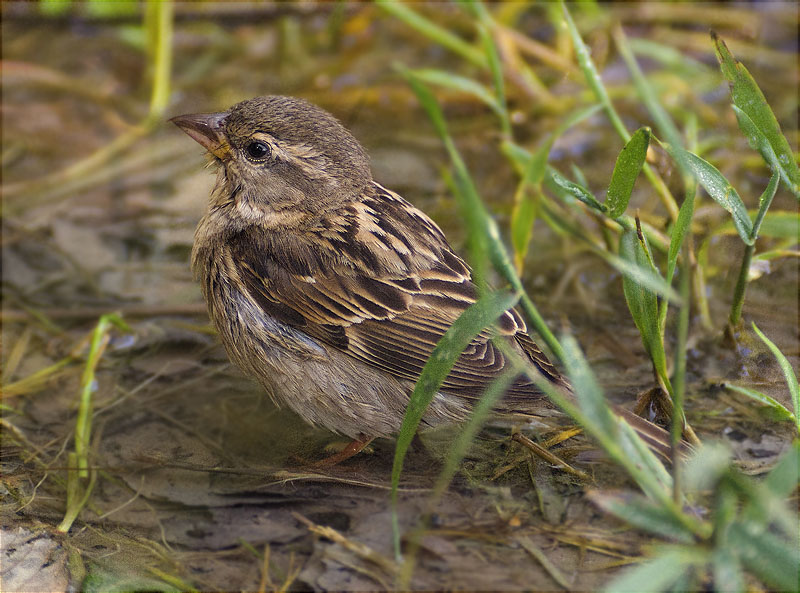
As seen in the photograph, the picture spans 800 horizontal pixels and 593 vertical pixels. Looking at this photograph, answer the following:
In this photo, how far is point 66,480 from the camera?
143 inches

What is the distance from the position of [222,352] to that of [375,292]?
49.5 inches

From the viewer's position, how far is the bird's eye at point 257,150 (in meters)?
3.93

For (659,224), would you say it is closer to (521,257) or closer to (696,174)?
(521,257)

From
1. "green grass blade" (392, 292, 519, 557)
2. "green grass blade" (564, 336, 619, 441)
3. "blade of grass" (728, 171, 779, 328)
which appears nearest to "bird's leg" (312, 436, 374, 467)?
"green grass blade" (392, 292, 519, 557)

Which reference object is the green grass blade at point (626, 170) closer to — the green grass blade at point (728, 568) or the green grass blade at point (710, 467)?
the green grass blade at point (710, 467)

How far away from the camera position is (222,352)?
4539 mm

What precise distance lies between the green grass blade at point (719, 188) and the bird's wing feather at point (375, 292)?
0.92 meters

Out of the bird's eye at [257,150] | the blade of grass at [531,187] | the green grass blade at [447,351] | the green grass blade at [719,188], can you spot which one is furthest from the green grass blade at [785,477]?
the bird's eye at [257,150]

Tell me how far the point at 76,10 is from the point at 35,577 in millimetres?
4795

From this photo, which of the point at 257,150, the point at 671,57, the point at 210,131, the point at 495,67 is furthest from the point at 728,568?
the point at 671,57

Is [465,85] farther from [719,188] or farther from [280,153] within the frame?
[719,188]

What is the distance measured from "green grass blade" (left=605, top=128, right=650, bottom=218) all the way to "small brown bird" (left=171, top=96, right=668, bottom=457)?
63 centimetres

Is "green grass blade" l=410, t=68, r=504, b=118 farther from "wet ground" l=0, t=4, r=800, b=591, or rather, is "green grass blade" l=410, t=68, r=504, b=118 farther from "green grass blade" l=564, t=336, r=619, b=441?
"green grass blade" l=564, t=336, r=619, b=441

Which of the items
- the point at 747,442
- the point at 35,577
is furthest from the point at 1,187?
the point at 747,442
